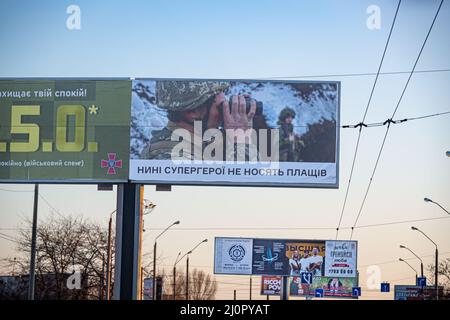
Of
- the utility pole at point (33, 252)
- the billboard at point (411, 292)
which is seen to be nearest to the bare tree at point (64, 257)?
the utility pole at point (33, 252)

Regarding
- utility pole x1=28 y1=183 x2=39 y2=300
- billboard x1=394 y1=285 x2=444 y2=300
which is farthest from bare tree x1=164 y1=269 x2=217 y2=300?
utility pole x1=28 y1=183 x2=39 y2=300

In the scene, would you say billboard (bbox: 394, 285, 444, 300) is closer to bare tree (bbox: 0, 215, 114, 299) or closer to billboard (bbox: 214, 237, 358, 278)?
billboard (bbox: 214, 237, 358, 278)

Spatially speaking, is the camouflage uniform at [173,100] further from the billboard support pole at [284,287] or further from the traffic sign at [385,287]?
the billboard support pole at [284,287]

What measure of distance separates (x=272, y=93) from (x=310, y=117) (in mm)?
1422

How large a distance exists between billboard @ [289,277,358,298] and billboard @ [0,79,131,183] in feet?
96.8

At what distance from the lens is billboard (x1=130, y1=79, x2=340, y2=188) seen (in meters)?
29.8

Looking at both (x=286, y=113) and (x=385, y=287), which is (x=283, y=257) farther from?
(x=286, y=113)

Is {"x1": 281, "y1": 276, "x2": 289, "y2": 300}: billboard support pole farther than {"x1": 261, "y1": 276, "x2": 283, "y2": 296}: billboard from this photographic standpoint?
No

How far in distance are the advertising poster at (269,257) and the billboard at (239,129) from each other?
24.9 meters
